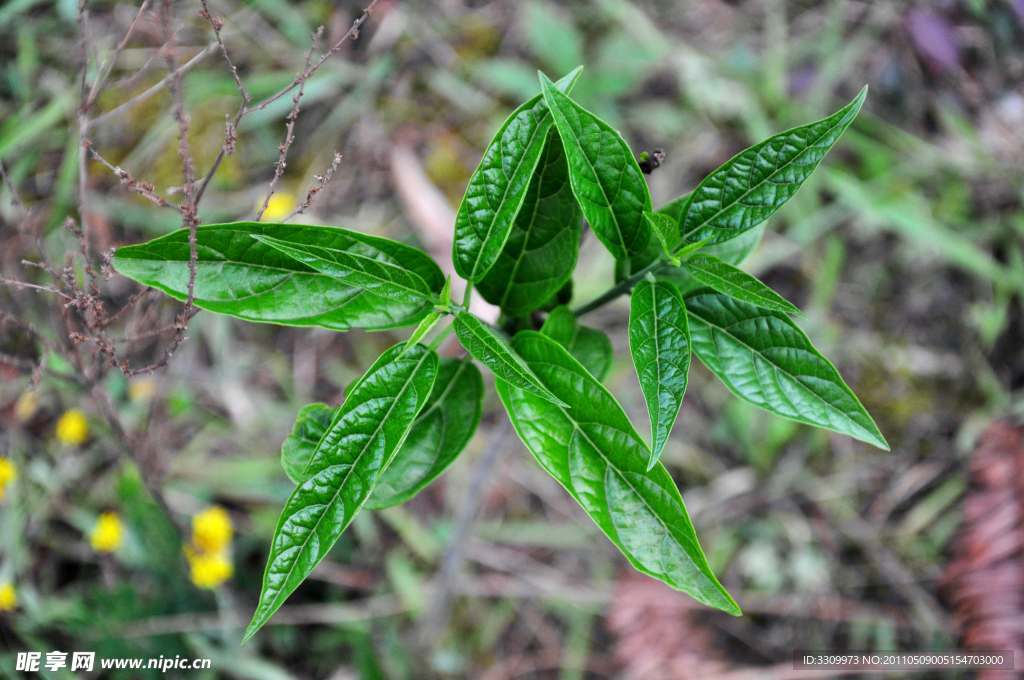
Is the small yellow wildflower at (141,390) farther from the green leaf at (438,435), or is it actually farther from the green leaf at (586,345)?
the green leaf at (586,345)

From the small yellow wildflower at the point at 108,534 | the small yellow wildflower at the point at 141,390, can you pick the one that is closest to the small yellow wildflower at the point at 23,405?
the small yellow wildflower at the point at 141,390

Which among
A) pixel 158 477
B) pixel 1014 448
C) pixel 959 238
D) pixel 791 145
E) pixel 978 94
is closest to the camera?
pixel 791 145

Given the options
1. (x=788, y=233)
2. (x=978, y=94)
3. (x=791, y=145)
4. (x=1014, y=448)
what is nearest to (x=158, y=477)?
(x=791, y=145)

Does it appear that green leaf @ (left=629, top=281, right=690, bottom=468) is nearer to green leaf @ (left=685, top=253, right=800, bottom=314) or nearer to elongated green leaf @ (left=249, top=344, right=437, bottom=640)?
green leaf @ (left=685, top=253, right=800, bottom=314)

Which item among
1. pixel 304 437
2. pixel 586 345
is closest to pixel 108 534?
pixel 304 437

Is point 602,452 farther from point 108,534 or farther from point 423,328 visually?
point 108,534

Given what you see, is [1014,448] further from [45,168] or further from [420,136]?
[45,168]
